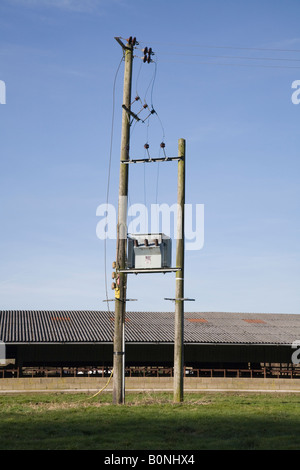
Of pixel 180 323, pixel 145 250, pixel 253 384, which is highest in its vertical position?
pixel 145 250

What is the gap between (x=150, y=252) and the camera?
22.3 metres

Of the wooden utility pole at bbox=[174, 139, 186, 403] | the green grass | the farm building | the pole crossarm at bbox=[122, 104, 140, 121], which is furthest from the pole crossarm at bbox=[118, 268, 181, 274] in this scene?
the farm building

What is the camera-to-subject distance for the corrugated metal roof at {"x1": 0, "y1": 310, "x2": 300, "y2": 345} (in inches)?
1534

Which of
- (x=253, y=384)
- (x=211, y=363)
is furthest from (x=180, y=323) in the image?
(x=211, y=363)

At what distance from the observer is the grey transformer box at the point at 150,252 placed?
2222 centimetres

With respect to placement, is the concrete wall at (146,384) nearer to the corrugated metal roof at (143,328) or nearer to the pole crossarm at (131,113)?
the corrugated metal roof at (143,328)

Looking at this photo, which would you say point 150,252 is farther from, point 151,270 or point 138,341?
point 138,341

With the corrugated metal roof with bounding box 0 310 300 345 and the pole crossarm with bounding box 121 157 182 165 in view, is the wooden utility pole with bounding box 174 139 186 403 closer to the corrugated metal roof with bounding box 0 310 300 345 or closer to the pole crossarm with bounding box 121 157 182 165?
the pole crossarm with bounding box 121 157 182 165

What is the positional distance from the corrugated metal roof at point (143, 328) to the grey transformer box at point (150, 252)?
54.9 feet

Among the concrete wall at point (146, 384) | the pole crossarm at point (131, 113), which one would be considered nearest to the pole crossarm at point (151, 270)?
the pole crossarm at point (131, 113)

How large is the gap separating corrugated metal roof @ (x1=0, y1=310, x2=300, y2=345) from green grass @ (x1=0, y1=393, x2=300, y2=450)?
1689 centimetres

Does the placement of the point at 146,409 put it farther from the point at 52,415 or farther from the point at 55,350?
the point at 55,350
